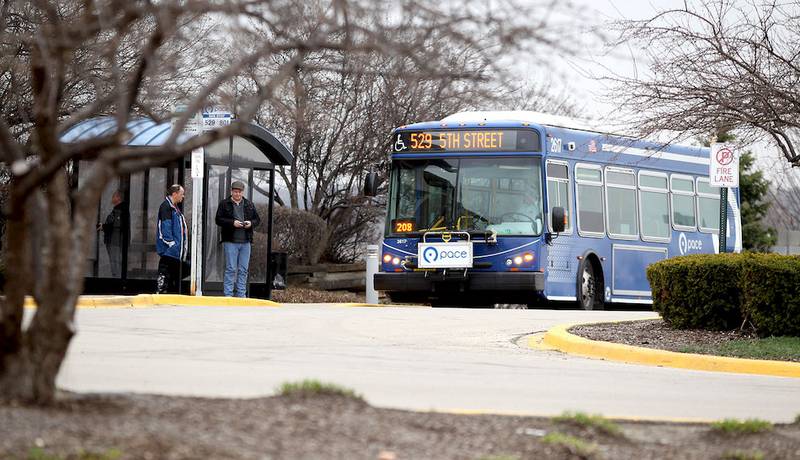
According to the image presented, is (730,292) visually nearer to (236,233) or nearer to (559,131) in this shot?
A: (559,131)

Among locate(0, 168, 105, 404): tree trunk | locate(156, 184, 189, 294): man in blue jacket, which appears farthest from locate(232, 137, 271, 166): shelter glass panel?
locate(0, 168, 105, 404): tree trunk

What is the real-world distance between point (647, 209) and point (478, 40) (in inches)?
741

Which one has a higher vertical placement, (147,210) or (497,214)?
(147,210)

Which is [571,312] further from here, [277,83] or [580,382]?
[277,83]

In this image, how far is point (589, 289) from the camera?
23547mm

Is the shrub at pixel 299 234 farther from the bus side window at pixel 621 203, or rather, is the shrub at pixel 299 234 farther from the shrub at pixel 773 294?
the shrub at pixel 773 294

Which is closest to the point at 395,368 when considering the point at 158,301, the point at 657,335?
the point at 657,335

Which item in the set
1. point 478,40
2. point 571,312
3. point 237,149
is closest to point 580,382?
point 478,40

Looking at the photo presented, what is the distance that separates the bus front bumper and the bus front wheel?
137 cm

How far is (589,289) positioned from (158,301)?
26.0 feet

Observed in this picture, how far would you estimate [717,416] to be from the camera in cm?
906

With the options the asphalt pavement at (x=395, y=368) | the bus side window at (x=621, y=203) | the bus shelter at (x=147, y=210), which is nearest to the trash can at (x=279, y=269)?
the bus shelter at (x=147, y=210)

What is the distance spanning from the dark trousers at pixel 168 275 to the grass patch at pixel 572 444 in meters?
15.0

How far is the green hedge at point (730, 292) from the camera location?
47.2 ft
